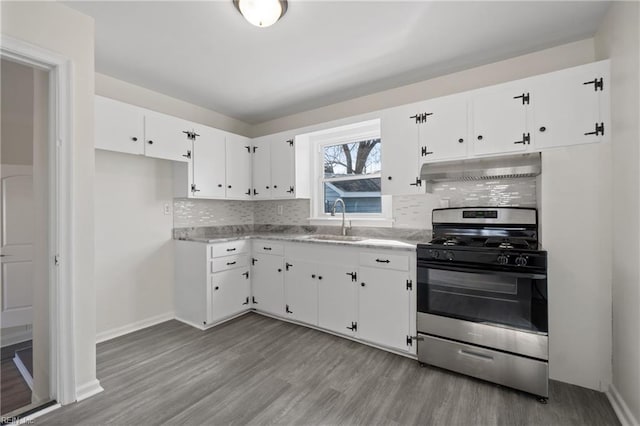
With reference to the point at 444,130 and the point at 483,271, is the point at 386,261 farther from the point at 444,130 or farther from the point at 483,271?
the point at 444,130

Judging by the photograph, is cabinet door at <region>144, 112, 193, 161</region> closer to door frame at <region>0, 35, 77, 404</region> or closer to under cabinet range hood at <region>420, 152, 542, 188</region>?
door frame at <region>0, 35, 77, 404</region>

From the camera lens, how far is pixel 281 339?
278cm

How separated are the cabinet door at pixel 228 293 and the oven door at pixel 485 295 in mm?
2027

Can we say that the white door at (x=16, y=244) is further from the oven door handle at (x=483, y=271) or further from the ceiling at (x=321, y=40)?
the oven door handle at (x=483, y=271)

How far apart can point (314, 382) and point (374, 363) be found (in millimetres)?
552

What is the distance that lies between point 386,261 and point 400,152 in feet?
3.43

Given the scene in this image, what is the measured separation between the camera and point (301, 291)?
3037 millimetres

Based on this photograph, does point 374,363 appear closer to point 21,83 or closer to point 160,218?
point 160,218

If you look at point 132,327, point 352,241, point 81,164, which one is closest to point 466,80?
point 352,241

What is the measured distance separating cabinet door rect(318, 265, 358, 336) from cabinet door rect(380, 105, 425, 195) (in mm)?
905

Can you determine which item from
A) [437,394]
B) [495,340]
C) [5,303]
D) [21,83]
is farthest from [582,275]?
[5,303]

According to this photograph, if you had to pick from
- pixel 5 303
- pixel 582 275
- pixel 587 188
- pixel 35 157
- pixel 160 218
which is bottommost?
pixel 5 303

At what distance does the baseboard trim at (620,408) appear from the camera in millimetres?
1575

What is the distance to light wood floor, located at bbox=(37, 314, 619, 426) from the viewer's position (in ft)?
5.64
